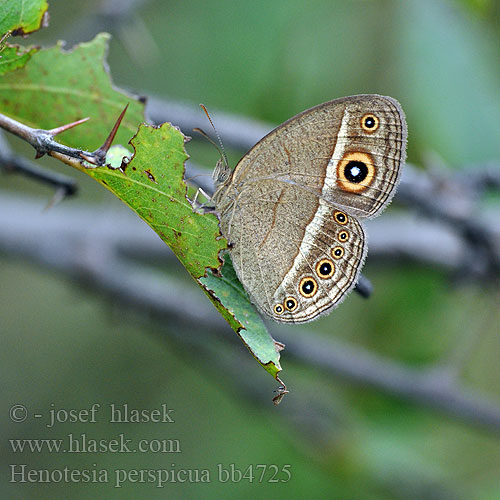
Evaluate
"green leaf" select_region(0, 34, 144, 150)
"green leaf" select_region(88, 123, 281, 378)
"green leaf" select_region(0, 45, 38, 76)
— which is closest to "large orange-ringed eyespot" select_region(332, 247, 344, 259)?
"green leaf" select_region(88, 123, 281, 378)

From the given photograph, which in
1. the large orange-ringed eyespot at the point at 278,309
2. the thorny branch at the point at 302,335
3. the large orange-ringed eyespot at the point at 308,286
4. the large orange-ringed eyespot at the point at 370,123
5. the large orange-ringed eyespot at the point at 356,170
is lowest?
the thorny branch at the point at 302,335

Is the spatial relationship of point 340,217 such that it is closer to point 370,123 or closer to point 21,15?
point 370,123

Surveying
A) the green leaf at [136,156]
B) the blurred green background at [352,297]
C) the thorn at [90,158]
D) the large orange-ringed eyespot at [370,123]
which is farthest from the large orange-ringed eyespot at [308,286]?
the blurred green background at [352,297]

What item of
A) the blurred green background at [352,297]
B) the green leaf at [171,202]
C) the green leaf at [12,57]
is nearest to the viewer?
the green leaf at [171,202]

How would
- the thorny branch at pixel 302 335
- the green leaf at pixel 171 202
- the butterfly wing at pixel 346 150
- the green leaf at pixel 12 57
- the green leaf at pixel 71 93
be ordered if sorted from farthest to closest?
the thorny branch at pixel 302 335 < the butterfly wing at pixel 346 150 < the green leaf at pixel 71 93 < the green leaf at pixel 12 57 < the green leaf at pixel 171 202

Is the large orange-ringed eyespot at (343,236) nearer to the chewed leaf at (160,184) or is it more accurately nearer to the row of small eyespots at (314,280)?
the row of small eyespots at (314,280)

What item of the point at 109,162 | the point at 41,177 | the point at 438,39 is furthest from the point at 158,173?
the point at 438,39

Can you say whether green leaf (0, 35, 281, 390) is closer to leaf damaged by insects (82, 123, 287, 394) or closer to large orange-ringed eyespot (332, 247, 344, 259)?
leaf damaged by insects (82, 123, 287, 394)
